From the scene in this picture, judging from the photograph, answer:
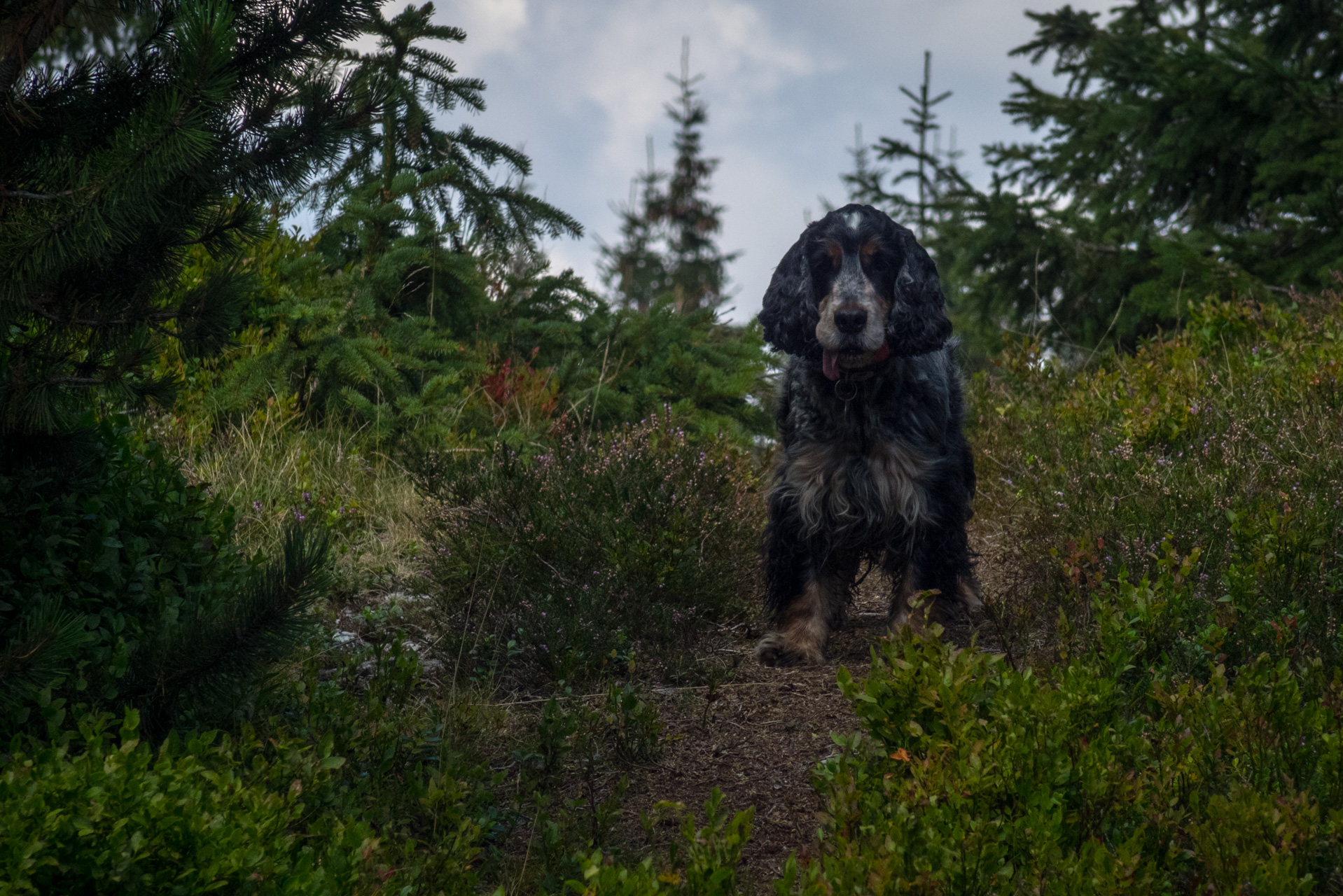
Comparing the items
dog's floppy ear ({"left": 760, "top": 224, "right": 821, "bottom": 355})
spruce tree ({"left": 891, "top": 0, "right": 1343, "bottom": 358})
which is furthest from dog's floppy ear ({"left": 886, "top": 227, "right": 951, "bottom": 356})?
spruce tree ({"left": 891, "top": 0, "right": 1343, "bottom": 358})

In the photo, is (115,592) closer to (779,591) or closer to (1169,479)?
(779,591)

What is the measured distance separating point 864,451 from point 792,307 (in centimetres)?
63

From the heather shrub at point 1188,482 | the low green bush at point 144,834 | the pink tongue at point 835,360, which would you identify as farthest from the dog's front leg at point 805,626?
the low green bush at point 144,834

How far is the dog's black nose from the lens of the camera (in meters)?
3.81

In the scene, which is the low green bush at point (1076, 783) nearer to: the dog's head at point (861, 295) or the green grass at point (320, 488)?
the dog's head at point (861, 295)

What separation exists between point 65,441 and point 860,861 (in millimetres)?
2171

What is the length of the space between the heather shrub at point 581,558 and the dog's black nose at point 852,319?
0.97 meters

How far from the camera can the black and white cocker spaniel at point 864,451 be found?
4000mm

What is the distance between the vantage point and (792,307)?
4188 millimetres

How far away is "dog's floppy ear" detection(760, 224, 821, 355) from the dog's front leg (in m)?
0.90

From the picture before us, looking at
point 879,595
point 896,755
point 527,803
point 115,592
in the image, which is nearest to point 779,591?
point 879,595

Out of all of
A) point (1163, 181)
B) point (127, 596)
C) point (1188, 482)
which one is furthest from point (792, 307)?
point (1163, 181)

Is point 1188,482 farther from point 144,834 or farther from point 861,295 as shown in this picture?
point 144,834

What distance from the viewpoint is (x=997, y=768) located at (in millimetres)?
2154
